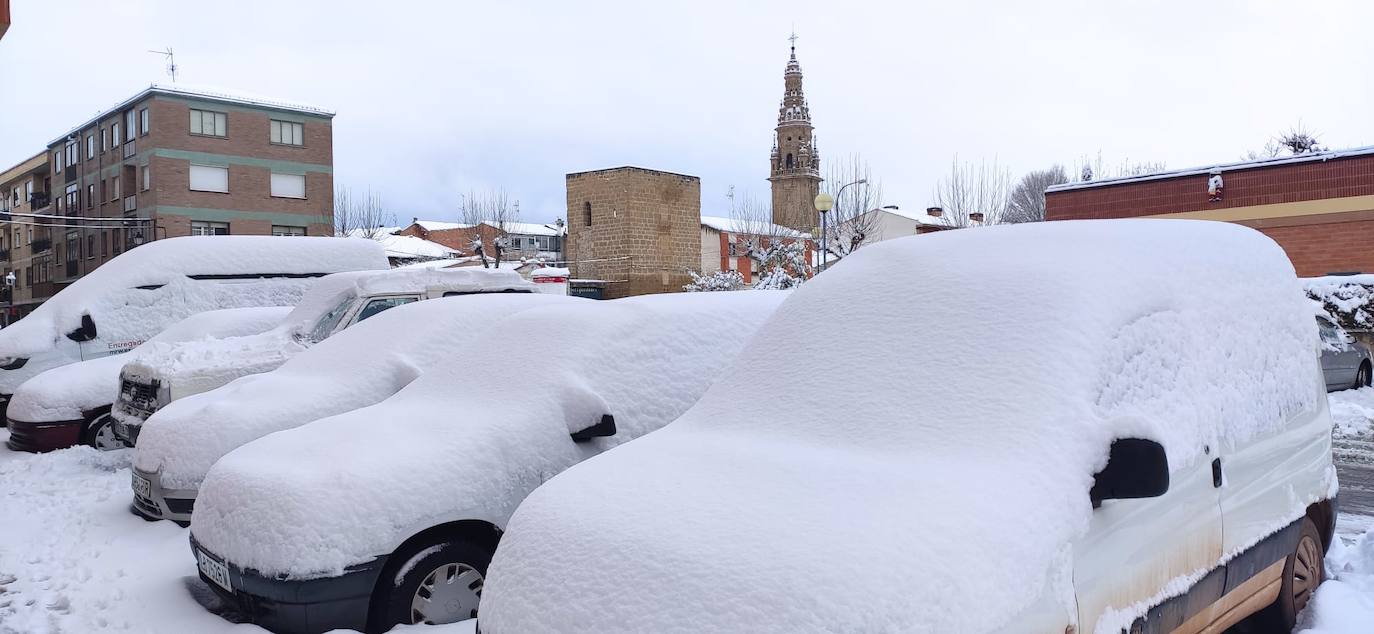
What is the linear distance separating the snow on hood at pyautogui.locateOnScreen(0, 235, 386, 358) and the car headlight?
5 cm

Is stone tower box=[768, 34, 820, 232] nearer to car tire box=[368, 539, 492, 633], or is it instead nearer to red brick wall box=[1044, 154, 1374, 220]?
red brick wall box=[1044, 154, 1374, 220]

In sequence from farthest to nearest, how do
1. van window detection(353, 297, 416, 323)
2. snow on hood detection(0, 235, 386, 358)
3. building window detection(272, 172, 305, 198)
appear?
building window detection(272, 172, 305, 198) < snow on hood detection(0, 235, 386, 358) < van window detection(353, 297, 416, 323)

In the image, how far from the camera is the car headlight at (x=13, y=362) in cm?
1020

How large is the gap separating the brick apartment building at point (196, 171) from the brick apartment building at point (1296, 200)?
1371 inches

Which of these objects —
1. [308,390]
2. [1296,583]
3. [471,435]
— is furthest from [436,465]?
[1296,583]

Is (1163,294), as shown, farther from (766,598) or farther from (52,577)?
(52,577)

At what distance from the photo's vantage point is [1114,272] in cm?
313

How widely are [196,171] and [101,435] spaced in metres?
35.4

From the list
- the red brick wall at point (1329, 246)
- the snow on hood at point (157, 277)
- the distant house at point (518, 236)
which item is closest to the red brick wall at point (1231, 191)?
the red brick wall at point (1329, 246)

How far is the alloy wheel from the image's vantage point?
155 inches

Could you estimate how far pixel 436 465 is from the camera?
4031 mm

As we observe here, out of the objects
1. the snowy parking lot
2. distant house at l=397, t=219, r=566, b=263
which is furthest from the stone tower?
the snowy parking lot

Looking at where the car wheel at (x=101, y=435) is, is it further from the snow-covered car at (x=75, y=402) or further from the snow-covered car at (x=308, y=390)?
the snow-covered car at (x=308, y=390)

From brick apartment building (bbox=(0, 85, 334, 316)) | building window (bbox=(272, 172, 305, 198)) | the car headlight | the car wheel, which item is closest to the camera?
the car wheel
